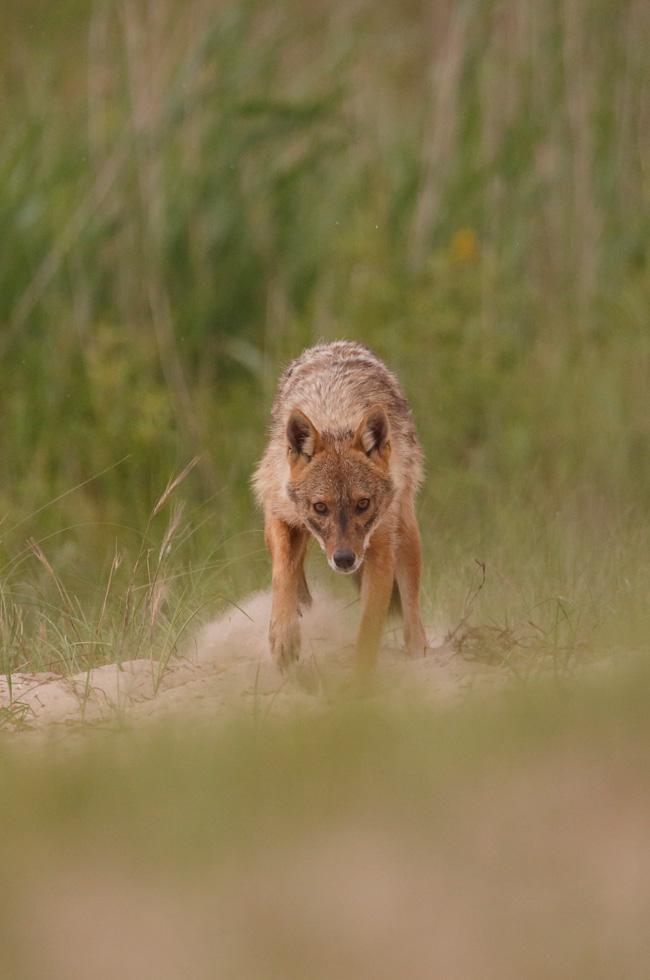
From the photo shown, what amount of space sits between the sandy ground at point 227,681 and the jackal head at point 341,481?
0.46 m

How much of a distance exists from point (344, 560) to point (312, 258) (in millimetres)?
4903

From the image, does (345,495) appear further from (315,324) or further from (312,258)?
(312,258)

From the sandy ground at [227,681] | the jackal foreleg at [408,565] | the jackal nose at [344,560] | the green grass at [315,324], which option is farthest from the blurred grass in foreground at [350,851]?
the jackal foreleg at [408,565]

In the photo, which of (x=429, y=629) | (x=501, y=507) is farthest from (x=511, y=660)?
(x=501, y=507)

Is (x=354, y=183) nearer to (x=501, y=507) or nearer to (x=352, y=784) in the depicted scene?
(x=501, y=507)

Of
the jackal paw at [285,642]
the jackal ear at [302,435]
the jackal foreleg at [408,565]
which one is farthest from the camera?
the jackal foreleg at [408,565]

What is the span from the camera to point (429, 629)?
7117 mm

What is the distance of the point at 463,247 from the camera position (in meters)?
10.7

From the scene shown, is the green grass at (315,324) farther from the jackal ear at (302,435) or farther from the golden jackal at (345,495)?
the jackal ear at (302,435)

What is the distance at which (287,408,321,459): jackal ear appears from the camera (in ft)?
21.5

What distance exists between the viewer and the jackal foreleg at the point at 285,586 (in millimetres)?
6262

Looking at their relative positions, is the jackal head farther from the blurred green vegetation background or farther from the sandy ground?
the blurred green vegetation background

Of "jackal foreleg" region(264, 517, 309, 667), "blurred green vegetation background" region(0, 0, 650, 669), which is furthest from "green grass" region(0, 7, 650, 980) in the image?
"jackal foreleg" region(264, 517, 309, 667)

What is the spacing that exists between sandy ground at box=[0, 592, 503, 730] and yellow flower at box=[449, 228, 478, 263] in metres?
4.24
